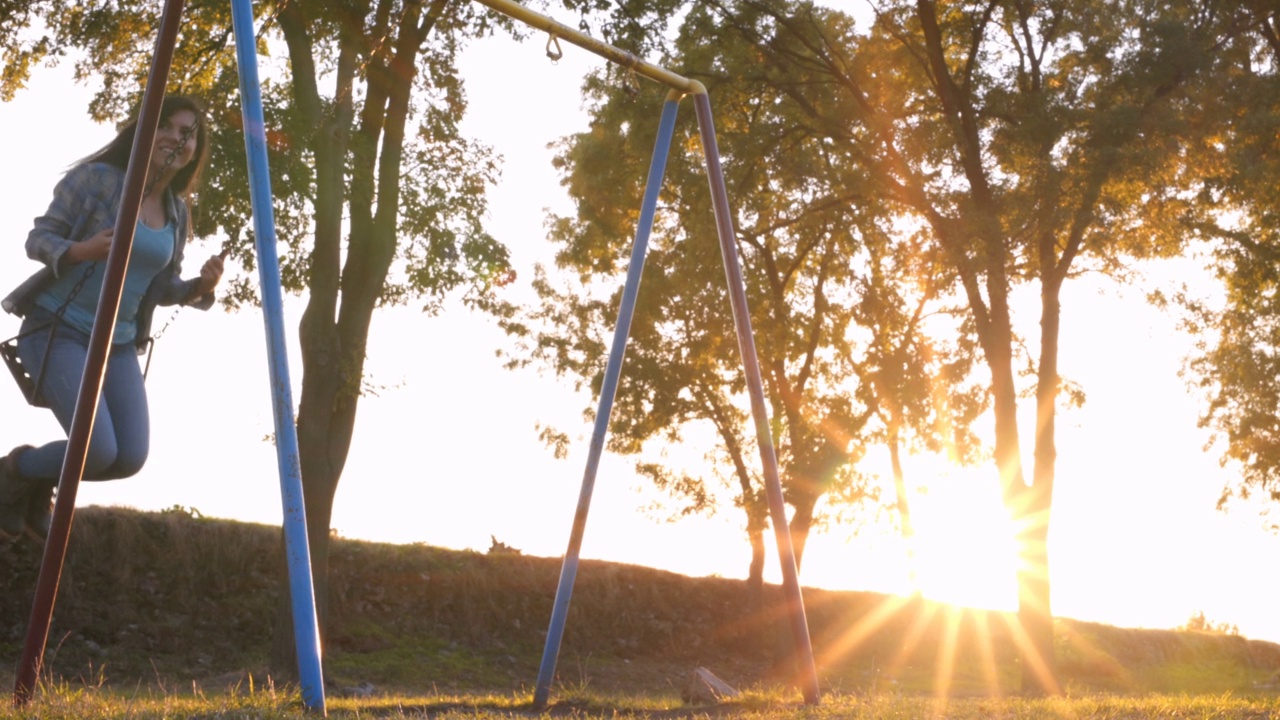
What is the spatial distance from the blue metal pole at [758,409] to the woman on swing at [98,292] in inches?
118

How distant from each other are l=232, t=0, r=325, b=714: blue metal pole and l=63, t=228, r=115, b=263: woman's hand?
550mm

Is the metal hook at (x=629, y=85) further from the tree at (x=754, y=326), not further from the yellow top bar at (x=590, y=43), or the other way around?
the tree at (x=754, y=326)

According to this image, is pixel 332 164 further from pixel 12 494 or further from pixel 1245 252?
pixel 1245 252

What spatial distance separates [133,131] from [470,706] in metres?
3.75

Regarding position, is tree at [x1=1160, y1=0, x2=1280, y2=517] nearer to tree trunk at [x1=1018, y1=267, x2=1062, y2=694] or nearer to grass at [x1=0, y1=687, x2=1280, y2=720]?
tree trunk at [x1=1018, y1=267, x2=1062, y2=694]

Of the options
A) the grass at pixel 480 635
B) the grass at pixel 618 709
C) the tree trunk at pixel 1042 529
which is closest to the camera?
A: the grass at pixel 618 709

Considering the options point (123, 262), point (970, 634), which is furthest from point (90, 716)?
point (970, 634)

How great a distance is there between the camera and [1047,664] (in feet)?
47.7

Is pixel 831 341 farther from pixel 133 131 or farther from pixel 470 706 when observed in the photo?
pixel 133 131

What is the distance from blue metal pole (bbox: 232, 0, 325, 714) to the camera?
4.60 metres

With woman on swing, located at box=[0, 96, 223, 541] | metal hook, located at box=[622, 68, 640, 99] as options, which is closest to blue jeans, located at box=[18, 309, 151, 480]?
woman on swing, located at box=[0, 96, 223, 541]

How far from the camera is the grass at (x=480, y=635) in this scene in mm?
11414

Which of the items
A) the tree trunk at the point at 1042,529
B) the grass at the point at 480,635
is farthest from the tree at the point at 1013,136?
the grass at the point at 480,635

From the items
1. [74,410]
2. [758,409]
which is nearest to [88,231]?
[74,410]
